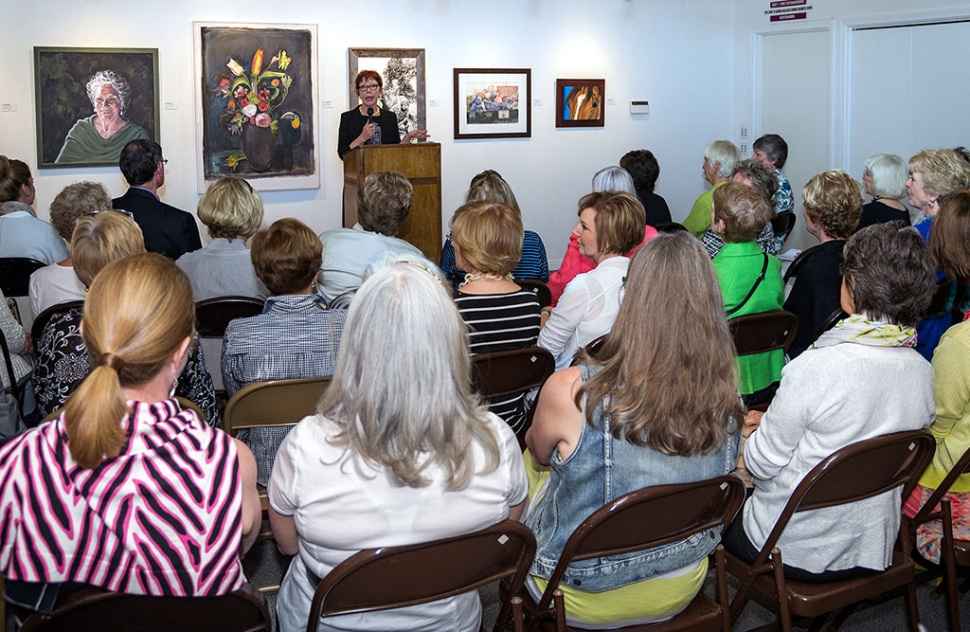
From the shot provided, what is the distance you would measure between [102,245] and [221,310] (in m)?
0.74

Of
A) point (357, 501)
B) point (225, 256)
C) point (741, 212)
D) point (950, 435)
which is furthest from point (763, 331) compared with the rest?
point (225, 256)

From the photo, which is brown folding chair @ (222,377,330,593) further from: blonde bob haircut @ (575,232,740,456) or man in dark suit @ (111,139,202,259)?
man in dark suit @ (111,139,202,259)

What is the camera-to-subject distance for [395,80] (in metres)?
9.48

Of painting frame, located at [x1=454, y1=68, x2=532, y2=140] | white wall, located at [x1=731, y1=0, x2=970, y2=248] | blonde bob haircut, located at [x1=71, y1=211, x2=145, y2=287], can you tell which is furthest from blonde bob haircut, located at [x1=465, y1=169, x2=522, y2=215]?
white wall, located at [x1=731, y1=0, x2=970, y2=248]

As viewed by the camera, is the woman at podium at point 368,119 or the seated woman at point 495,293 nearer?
the seated woman at point 495,293

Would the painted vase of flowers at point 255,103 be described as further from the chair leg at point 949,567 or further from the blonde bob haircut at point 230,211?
the chair leg at point 949,567

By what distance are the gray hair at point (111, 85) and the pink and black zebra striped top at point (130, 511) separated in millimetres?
7084

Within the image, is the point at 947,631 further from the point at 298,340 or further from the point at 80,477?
the point at 80,477

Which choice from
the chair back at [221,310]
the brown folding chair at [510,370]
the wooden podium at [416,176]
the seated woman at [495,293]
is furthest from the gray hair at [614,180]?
the brown folding chair at [510,370]

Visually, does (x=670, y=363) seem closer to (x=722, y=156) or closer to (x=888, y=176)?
(x=888, y=176)

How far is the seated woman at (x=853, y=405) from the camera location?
256 centimetres

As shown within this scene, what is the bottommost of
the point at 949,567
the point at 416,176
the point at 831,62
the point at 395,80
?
the point at 949,567

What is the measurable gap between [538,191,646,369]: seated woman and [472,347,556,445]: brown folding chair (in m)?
0.41

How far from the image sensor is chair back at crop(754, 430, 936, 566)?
7.90ft
